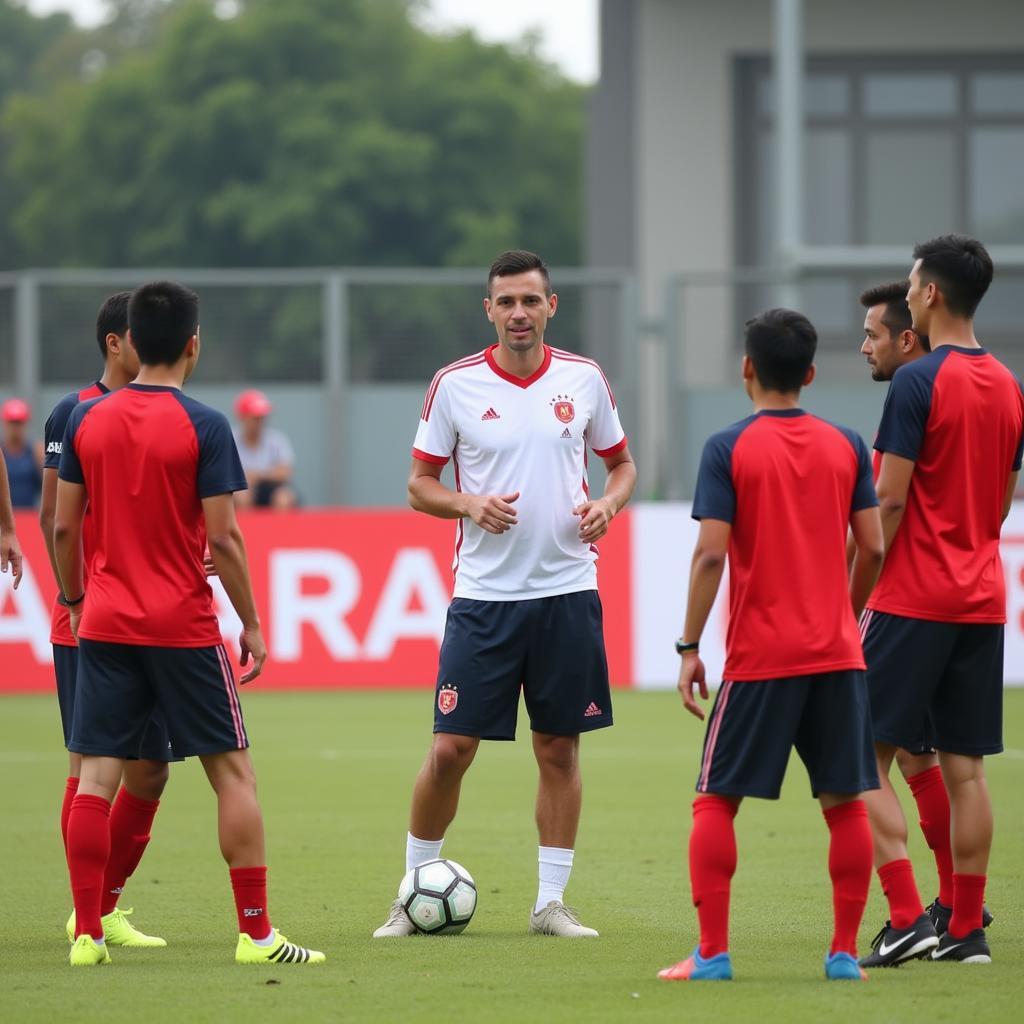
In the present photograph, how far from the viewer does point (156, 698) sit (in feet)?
20.6

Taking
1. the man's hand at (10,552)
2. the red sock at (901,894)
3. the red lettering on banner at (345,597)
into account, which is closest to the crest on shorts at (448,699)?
the red sock at (901,894)

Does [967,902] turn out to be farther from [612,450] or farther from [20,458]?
[20,458]

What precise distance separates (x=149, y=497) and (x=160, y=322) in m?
0.56

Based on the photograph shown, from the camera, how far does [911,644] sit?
245 inches

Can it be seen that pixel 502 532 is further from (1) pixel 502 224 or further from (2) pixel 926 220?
(1) pixel 502 224

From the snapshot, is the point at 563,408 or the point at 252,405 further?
the point at 252,405

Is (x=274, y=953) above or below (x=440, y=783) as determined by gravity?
below

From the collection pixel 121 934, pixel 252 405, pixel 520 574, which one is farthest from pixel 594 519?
pixel 252 405

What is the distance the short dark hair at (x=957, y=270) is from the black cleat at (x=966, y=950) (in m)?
2.04

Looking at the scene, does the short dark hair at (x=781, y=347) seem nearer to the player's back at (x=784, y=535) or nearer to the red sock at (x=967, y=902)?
the player's back at (x=784, y=535)

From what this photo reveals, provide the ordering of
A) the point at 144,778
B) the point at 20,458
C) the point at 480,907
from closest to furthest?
the point at 144,778
the point at 480,907
the point at 20,458

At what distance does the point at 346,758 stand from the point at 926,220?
1411cm

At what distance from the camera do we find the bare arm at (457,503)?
22.2ft

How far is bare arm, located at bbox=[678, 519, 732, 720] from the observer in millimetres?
5672
